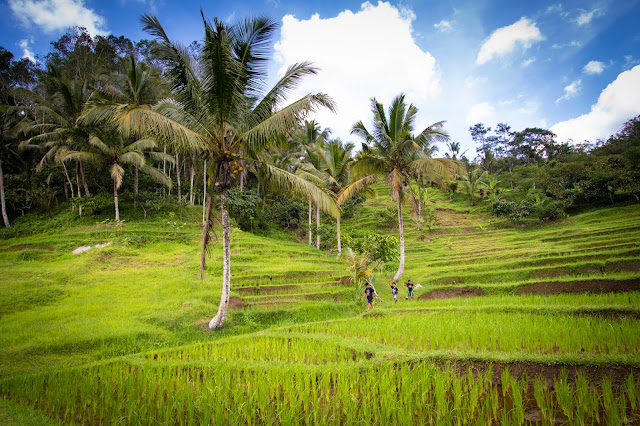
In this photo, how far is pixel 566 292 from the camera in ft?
29.6

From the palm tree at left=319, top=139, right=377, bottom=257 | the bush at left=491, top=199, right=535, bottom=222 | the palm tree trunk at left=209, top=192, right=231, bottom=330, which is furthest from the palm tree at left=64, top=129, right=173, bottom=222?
the bush at left=491, top=199, right=535, bottom=222

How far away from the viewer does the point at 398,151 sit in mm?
13500

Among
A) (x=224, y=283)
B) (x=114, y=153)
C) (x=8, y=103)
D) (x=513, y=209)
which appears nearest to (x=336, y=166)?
(x=224, y=283)

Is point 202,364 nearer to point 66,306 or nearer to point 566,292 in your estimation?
point 66,306

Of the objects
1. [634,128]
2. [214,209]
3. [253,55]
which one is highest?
[634,128]

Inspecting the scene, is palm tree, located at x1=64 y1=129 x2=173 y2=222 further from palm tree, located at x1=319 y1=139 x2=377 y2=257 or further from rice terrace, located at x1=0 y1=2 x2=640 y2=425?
palm tree, located at x1=319 y1=139 x2=377 y2=257

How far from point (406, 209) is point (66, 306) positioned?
31.6 metres

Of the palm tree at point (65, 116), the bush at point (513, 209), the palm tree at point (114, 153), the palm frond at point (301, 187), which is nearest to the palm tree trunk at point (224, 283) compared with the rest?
the palm frond at point (301, 187)

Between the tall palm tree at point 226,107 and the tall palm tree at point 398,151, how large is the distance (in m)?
6.46

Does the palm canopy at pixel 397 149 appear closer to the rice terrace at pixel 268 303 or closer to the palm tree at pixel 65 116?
the rice terrace at pixel 268 303

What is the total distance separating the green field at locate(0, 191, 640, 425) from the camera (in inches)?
139

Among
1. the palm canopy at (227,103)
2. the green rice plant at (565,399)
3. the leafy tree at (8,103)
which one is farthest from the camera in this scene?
the leafy tree at (8,103)

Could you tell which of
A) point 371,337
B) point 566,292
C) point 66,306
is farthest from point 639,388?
point 66,306

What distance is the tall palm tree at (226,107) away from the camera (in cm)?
712
